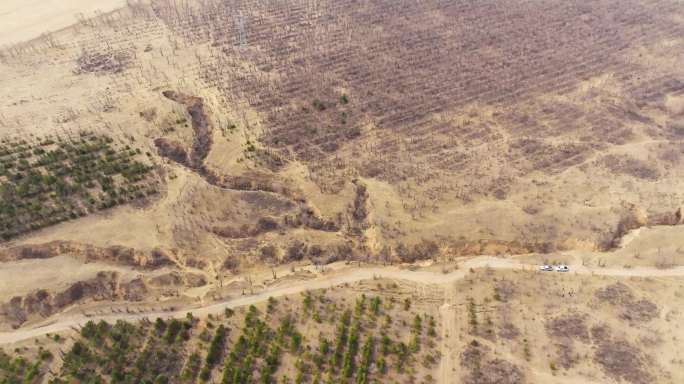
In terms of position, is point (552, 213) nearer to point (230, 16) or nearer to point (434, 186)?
point (434, 186)

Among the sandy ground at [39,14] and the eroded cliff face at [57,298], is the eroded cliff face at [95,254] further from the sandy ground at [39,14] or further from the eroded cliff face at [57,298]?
the sandy ground at [39,14]

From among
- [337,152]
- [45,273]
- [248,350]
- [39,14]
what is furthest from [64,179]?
[39,14]

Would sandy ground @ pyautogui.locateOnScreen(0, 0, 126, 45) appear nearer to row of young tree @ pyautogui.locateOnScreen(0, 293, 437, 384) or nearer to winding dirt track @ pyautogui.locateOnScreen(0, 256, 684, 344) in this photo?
winding dirt track @ pyautogui.locateOnScreen(0, 256, 684, 344)

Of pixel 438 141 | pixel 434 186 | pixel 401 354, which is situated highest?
pixel 438 141

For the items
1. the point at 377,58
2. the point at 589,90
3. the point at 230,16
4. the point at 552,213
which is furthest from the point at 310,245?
the point at 230,16

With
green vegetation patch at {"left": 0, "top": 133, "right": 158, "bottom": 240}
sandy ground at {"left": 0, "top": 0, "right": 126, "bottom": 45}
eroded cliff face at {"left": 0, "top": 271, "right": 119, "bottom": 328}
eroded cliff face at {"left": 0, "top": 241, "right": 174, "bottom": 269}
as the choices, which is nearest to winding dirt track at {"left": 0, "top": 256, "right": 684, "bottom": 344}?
eroded cliff face at {"left": 0, "top": 271, "right": 119, "bottom": 328}

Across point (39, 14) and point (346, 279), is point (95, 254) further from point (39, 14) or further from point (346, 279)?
point (39, 14)
